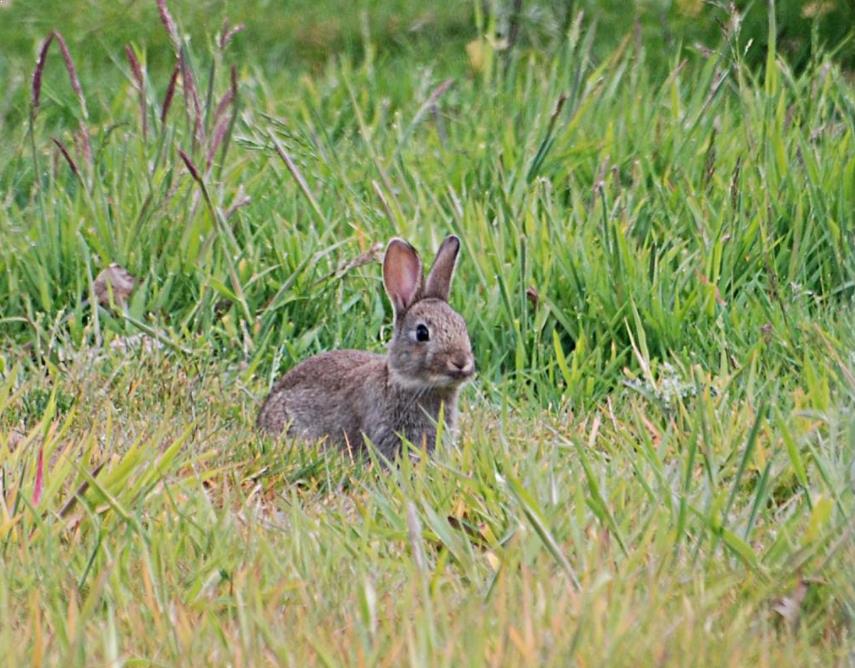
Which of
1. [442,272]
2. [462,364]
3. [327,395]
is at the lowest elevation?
[327,395]

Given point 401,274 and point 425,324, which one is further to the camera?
point 401,274

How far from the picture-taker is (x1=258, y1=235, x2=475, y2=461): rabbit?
4787 millimetres

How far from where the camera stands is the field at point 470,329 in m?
2.82

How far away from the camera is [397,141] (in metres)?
6.07

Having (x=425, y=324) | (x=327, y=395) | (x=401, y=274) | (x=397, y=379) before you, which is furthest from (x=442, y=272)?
(x=327, y=395)

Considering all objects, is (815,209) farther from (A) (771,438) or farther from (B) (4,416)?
(B) (4,416)

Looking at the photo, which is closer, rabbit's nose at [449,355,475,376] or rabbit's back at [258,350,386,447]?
rabbit's nose at [449,355,475,376]

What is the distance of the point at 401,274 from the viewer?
5.02 meters

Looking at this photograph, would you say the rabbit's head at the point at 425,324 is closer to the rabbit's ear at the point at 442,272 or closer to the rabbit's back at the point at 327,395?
the rabbit's ear at the point at 442,272

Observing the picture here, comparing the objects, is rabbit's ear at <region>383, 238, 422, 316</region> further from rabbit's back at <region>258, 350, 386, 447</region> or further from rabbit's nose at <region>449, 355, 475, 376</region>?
rabbit's nose at <region>449, 355, 475, 376</region>

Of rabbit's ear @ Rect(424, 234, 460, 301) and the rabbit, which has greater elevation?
rabbit's ear @ Rect(424, 234, 460, 301)

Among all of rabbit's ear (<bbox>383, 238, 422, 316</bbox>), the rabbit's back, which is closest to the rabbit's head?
rabbit's ear (<bbox>383, 238, 422, 316</bbox>)

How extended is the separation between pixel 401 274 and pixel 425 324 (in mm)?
248

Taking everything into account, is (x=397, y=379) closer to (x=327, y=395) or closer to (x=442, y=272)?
(x=327, y=395)
